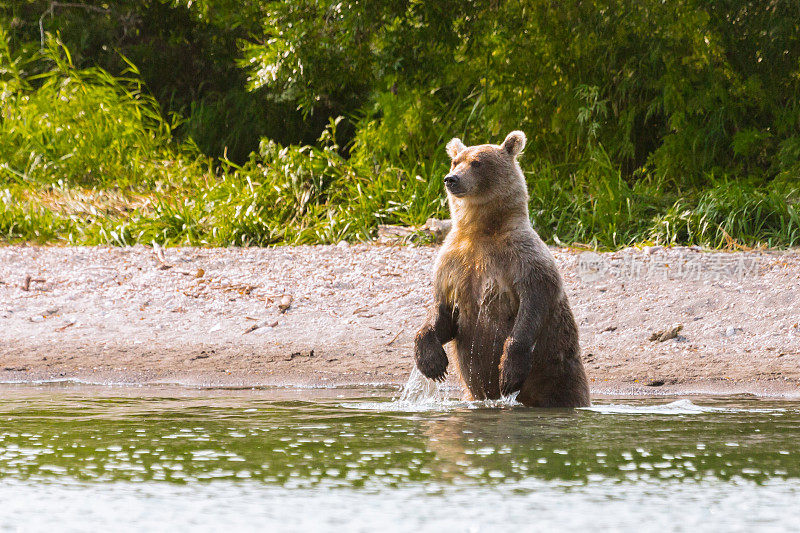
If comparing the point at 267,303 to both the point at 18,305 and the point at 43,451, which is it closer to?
the point at 18,305

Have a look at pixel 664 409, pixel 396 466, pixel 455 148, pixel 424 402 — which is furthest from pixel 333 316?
pixel 396 466

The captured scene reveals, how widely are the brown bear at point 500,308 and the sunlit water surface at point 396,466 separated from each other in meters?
0.18

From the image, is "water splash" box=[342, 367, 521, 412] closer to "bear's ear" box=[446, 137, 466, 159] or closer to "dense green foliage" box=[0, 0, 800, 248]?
"bear's ear" box=[446, 137, 466, 159]

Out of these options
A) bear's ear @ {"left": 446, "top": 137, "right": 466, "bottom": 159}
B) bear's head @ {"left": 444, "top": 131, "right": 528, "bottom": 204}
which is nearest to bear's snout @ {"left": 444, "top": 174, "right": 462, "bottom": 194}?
bear's head @ {"left": 444, "top": 131, "right": 528, "bottom": 204}

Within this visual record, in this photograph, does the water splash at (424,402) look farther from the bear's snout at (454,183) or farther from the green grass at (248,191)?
the green grass at (248,191)

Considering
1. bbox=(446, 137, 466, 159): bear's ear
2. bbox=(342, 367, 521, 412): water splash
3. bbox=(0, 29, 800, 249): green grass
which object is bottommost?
bbox=(342, 367, 521, 412): water splash

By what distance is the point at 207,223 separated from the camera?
11523 millimetres

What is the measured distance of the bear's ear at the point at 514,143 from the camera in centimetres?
597

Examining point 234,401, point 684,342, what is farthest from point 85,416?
point 684,342

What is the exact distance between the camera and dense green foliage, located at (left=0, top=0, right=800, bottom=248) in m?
10.5

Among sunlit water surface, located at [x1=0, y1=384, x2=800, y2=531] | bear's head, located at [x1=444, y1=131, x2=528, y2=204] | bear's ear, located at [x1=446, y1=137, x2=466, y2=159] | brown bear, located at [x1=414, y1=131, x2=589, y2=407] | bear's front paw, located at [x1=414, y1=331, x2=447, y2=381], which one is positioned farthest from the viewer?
bear's ear, located at [x1=446, y1=137, x2=466, y2=159]

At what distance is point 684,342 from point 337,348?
7.97ft

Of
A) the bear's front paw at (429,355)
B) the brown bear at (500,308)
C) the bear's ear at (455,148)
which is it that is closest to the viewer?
the brown bear at (500,308)

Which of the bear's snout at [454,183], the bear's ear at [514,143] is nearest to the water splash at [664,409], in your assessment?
the bear's snout at [454,183]
